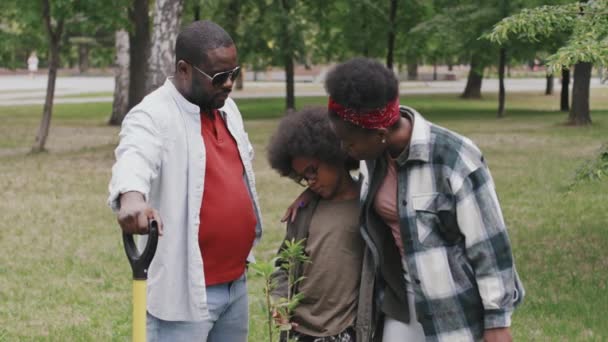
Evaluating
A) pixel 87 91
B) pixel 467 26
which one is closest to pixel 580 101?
pixel 467 26

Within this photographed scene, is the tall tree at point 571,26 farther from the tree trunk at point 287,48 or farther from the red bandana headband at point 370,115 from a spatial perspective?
the tree trunk at point 287,48

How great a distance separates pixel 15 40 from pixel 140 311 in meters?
20.7

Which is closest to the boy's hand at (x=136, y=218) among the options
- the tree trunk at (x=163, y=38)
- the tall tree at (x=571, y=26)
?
the tall tree at (x=571, y=26)

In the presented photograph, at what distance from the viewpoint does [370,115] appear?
127 inches

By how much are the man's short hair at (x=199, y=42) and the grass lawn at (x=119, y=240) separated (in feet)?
10.7

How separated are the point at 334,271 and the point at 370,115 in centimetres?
75

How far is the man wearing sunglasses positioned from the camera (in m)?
3.38

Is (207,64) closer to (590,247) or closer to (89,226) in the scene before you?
(590,247)

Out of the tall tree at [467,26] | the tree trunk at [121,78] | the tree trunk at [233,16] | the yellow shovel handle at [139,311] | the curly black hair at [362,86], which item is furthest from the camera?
the tree trunk at [233,16]

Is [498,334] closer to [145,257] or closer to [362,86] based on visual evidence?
[362,86]

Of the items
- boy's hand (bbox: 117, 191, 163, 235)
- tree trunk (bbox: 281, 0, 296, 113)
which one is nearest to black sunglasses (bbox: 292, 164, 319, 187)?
boy's hand (bbox: 117, 191, 163, 235)

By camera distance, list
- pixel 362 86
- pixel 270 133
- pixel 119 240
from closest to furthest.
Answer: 1. pixel 362 86
2. pixel 119 240
3. pixel 270 133

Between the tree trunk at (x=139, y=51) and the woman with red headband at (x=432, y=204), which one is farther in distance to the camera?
the tree trunk at (x=139, y=51)

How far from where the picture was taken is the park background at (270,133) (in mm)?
7348
